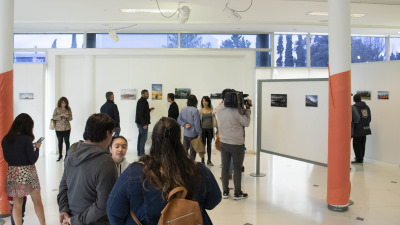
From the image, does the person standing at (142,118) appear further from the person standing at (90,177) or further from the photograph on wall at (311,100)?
the person standing at (90,177)

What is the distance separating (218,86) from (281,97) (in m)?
4.11

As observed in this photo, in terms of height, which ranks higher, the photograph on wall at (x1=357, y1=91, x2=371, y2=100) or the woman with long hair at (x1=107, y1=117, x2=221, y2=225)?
the photograph on wall at (x1=357, y1=91, x2=371, y2=100)

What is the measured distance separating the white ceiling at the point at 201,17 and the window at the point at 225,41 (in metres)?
0.25

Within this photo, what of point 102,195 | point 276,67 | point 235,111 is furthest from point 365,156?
point 102,195

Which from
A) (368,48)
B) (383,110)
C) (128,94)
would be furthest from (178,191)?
(368,48)

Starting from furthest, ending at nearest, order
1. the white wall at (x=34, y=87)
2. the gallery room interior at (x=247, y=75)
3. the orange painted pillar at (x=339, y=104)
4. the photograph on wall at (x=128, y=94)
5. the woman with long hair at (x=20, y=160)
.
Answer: the photograph on wall at (x=128, y=94) → the white wall at (x=34, y=87) → the gallery room interior at (x=247, y=75) → the orange painted pillar at (x=339, y=104) → the woman with long hair at (x=20, y=160)

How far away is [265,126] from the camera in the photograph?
6.84 meters

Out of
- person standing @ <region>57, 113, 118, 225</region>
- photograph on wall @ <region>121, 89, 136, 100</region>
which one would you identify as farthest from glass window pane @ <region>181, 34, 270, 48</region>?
person standing @ <region>57, 113, 118, 225</region>

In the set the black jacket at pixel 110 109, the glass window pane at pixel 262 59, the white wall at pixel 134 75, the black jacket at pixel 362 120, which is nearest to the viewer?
the black jacket at pixel 362 120

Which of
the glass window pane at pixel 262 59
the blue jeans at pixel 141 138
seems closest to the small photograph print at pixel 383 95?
the glass window pane at pixel 262 59

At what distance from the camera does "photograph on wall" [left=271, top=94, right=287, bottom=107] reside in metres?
6.35

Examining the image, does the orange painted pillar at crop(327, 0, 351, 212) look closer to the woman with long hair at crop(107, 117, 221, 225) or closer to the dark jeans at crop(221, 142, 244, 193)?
the dark jeans at crop(221, 142, 244, 193)

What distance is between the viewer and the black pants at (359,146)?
8359mm

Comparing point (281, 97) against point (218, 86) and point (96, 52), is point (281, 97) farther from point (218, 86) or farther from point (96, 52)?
point (96, 52)
